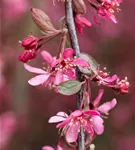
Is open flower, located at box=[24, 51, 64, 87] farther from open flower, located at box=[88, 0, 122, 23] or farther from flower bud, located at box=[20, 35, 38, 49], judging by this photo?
open flower, located at box=[88, 0, 122, 23]

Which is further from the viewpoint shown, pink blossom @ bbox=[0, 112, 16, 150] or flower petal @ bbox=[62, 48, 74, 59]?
pink blossom @ bbox=[0, 112, 16, 150]

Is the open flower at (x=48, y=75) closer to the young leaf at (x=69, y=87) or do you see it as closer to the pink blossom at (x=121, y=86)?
the young leaf at (x=69, y=87)

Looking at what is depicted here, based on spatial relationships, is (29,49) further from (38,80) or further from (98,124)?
(98,124)

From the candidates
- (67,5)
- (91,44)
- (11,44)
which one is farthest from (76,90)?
(91,44)

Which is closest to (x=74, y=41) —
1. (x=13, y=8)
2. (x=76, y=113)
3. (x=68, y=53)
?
(x=68, y=53)

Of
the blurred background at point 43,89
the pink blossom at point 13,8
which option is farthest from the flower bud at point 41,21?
the pink blossom at point 13,8

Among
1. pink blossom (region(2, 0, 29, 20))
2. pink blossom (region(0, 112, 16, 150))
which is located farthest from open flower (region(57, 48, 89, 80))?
pink blossom (region(2, 0, 29, 20))
